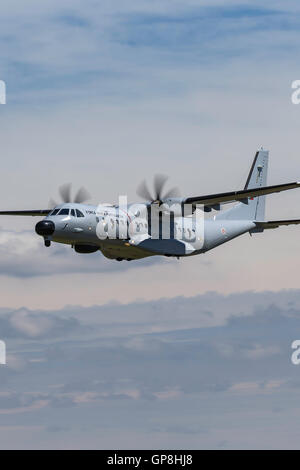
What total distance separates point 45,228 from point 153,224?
634 cm

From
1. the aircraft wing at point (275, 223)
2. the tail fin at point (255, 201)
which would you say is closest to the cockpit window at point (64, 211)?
the tail fin at point (255, 201)

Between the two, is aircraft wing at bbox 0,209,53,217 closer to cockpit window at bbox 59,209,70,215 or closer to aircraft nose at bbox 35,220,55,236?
cockpit window at bbox 59,209,70,215

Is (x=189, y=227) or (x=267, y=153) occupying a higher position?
(x=267, y=153)

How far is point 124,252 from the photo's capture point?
33000mm

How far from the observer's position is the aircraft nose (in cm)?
2875

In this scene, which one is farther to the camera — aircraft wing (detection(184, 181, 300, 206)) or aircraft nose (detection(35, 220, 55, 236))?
aircraft wing (detection(184, 181, 300, 206))

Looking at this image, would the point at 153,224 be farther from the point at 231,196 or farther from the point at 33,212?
the point at 33,212

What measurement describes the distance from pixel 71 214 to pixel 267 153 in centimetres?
1573

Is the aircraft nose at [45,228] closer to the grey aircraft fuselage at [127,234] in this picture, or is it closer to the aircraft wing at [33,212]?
the grey aircraft fuselage at [127,234]

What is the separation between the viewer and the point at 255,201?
3966cm

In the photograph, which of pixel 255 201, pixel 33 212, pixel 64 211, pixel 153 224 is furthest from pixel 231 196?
pixel 33 212

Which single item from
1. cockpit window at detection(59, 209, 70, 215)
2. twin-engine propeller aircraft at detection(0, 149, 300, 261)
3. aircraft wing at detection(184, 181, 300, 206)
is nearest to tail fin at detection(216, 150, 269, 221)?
twin-engine propeller aircraft at detection(0, 149, 300, 261)
